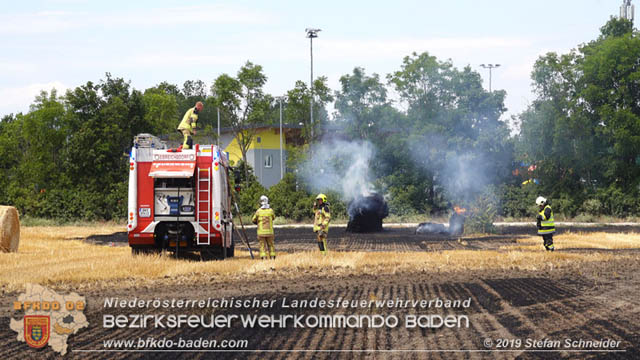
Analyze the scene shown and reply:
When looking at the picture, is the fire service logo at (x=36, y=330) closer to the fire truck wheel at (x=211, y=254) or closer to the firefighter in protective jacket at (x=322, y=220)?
the fire truck wheel at (x=211, y=254)

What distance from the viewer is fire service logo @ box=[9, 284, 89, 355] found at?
8.50 metres

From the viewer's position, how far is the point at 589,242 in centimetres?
2520

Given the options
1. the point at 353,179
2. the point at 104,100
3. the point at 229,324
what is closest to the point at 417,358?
the point at 229,324

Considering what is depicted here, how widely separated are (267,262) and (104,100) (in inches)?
1329

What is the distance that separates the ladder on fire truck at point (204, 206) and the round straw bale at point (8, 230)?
22.3ft

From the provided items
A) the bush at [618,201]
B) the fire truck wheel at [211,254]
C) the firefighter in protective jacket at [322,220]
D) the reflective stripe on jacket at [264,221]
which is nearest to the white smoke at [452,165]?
the bush at [618,201]

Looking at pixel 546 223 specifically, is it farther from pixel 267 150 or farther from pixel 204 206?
pixel 267 150

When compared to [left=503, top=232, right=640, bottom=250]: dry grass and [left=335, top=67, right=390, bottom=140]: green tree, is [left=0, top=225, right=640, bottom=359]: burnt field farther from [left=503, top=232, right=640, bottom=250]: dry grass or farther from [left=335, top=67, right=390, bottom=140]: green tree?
[left=335, top=67, right=390, bottom=140]: green tree

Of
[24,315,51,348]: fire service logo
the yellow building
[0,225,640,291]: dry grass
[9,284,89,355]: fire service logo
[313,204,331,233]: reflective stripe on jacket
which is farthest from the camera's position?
the yellow building

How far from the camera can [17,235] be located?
71.6ft

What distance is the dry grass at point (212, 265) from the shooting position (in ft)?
47.1

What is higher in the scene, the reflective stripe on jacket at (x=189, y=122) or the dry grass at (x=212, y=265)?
the reflective stripe on jacket at (x=189, y=122)

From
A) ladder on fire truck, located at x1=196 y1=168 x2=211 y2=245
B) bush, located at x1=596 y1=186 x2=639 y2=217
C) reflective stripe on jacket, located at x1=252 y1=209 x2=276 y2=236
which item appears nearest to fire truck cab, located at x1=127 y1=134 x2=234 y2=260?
ladder on fire truck, located at x1=196 y1=168 x2=211 y2=245

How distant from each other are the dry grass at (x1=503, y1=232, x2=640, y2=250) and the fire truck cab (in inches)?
411
